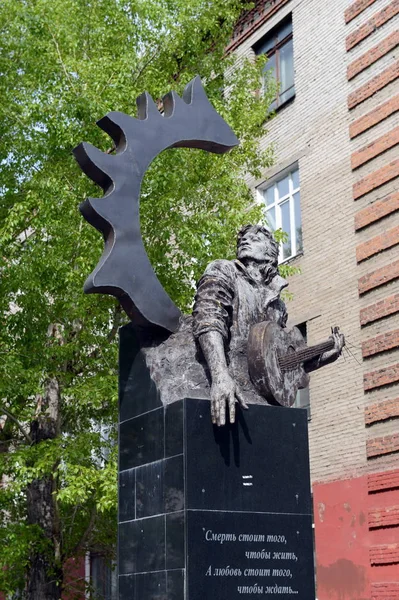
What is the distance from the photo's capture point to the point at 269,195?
2097 centimetres

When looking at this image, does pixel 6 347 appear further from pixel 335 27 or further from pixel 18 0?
pixel 335 27

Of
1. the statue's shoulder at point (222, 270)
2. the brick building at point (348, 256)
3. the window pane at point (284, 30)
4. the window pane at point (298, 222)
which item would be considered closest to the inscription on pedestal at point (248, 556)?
the statue's shoulder at point (222, 270)

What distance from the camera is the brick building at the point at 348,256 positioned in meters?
15.7

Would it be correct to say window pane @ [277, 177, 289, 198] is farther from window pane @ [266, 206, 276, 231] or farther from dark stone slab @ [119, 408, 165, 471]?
dark stone slab @ [119, 408, 165, 471]

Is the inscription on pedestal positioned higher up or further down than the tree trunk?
further down

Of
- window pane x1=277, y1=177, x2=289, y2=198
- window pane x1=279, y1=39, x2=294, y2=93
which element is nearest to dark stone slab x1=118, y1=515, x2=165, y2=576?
window pane x1=277, y1=177, x2=289, y2=198

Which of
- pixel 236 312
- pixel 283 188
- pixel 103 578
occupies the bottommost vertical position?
pixel 103 578

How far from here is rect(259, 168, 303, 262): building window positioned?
19391 millimetres

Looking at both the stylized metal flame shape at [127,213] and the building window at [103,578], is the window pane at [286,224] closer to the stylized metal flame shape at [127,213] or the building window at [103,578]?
the building window at [103,578]

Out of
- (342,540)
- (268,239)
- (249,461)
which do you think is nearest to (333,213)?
(342,540)

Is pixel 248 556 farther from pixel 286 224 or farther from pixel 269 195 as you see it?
pixel 269 195

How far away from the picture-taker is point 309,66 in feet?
64.8

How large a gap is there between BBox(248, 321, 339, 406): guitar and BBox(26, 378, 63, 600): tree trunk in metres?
6.56

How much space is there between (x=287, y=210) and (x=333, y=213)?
2042 millimetres
